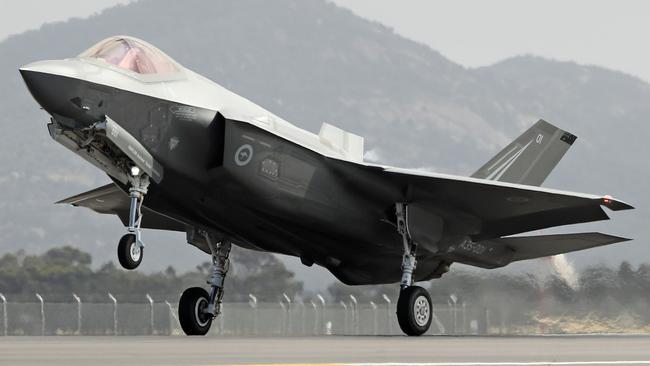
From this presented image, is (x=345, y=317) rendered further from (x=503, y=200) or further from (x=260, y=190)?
(x=260, y=190)

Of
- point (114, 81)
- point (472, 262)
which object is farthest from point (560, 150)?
point (114, 81)

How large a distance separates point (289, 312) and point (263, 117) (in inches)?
492

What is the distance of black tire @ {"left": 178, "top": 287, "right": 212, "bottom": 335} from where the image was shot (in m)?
20.3

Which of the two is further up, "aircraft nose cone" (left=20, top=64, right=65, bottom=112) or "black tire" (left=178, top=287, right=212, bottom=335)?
"aircraft nose cone" (left=20, top=64, right=65, bottom=112)

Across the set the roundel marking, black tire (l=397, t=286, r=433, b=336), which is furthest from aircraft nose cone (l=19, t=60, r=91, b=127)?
black tire (l=397, t=286, r=433, b=336)

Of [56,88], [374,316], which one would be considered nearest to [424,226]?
[56,88]

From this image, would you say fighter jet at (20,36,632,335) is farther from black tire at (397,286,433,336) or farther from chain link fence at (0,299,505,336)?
chain link fence at (0,299,505,336)

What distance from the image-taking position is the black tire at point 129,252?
16.8 meters

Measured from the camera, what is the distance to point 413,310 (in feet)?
63.0

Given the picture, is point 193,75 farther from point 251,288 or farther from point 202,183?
point 251,288

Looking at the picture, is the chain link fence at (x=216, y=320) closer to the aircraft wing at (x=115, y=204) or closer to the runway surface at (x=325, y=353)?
the aircraft wing at (x=115, y=204)

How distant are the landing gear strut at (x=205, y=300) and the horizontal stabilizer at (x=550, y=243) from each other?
4722mm

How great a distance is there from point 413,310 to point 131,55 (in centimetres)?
576

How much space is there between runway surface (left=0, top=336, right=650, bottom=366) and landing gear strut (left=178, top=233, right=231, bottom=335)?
562 centimetres
